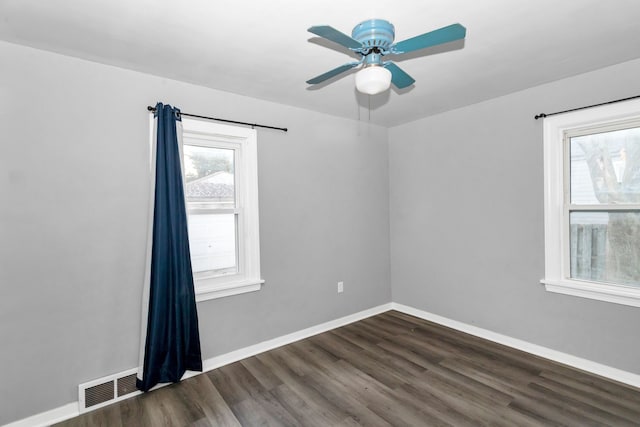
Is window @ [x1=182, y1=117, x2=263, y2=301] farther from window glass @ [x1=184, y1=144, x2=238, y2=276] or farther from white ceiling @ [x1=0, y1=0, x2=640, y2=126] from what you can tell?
white ceiling @ [x1=0, y1=0, x2=640, y2=126]

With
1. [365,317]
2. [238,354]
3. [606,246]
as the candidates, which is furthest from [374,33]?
[365,317]

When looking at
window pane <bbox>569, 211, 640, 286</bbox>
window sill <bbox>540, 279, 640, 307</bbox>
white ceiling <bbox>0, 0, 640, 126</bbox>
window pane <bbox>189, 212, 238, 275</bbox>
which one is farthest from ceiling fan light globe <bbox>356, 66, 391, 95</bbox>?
window sill <bbox>540, 279, 640, 307</bbox>

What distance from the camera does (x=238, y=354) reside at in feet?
9.88

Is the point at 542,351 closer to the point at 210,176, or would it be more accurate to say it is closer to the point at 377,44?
the point at 377,44

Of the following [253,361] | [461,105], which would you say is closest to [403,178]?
[461,105]

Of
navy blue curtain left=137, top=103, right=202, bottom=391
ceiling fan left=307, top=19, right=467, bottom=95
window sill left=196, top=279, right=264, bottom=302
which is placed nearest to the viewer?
ceiling fan left=307, top=19, right=467, bottom=95

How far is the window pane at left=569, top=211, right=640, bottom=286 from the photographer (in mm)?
2555

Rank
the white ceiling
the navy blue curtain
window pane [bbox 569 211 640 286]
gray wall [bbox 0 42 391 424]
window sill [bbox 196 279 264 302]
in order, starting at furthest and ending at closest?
window sill [bbox 196 279 264 302] < window pane [bbox 569 211 640 286] < the navy blue curtain < gray wall [bbox 0 42 391 424] < the white ceiling

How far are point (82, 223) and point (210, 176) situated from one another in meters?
1.05

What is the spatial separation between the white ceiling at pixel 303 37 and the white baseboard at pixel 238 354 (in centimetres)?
236

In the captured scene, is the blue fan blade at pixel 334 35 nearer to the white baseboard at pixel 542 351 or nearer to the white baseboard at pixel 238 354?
the white baseboard at pixel 238 354

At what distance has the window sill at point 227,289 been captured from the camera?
9.21 feet

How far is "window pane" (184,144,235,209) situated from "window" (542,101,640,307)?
293cm

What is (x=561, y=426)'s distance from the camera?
2035mm
